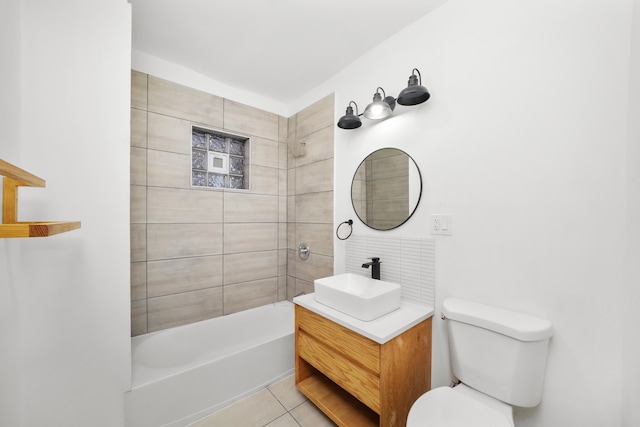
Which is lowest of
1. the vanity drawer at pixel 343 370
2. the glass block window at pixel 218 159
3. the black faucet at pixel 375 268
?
the vanity drawer at pixel 343 370

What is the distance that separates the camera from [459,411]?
103 cm

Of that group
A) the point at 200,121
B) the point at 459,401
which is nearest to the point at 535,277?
the point at 459,401

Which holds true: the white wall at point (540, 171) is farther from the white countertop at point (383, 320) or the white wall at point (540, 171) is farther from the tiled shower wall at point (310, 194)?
the tiled shower wall at point (310, 194)

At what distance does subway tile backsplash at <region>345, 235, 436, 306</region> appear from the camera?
4.83 feet

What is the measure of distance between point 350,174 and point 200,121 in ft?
4.57

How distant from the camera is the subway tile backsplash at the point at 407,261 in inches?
57.9

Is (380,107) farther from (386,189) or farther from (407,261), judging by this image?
(407,261)

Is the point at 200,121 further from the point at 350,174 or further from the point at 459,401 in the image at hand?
the point at 459,401

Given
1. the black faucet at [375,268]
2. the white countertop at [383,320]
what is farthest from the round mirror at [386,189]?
the white countertop at [383,320]

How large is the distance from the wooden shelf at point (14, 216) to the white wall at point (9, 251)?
225 mm

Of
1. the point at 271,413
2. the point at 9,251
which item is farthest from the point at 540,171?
the point at 9,251

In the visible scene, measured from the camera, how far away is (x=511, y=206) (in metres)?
1.18

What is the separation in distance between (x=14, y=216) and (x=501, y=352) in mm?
1925

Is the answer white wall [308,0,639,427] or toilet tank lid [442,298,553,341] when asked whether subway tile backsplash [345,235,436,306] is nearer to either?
white wall [308,0,639,427]
